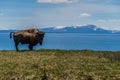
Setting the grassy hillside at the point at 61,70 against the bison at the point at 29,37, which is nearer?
the grassy hillside at the point at 61,70

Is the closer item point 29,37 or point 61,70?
point 61,70

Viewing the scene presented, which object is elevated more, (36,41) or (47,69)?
(47,69)

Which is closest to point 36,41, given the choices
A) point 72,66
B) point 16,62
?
point 16,62

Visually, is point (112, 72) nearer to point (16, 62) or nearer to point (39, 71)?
point (39, 71)

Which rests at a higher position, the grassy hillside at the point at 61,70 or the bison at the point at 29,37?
the grassy hillside at the point at 61,70

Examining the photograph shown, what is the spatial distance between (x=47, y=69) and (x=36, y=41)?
15.3 m

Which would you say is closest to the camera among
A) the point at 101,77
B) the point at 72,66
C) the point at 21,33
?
the point at 101,77

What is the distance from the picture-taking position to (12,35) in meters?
35.3

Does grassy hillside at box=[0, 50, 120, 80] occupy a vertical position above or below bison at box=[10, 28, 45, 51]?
above

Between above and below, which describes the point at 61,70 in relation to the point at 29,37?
above

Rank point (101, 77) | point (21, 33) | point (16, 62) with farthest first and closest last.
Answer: point (21, 33) < point (16, 62) < point (101, 77)

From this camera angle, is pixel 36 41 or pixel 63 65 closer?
pixel 63 65

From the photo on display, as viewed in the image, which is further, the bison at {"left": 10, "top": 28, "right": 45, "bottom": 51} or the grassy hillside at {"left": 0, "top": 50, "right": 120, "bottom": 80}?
the bison at {"left": 10, "top": 28, "right": 45, "bottom": 51}

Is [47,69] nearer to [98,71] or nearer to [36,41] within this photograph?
[98,71]
